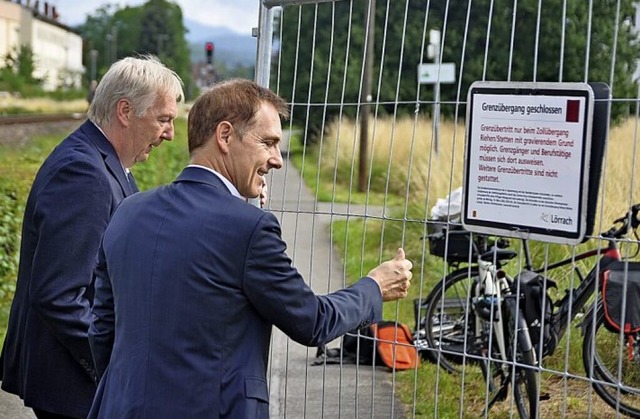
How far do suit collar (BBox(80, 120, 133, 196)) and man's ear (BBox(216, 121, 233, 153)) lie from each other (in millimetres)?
943

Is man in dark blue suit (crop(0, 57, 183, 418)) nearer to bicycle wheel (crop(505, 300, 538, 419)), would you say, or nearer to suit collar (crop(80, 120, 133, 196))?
suit collar (crop(80, 120, 133, 196))

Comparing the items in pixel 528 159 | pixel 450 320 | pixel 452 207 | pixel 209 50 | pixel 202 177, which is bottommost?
pixel 450 320

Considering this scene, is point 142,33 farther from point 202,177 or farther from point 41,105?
point 202,177

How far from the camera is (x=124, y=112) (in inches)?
153

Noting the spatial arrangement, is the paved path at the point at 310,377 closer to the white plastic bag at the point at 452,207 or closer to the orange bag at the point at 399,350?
the orange bag at the point at 399,350

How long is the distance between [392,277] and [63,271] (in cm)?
111

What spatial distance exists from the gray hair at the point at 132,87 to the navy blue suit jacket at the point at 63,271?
10 centimetres

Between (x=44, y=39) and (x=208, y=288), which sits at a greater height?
(x=44, y=39)

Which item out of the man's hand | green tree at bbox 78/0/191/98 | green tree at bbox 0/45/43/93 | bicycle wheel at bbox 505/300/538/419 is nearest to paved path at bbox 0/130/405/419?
bicycle wheel at bbox 505/300/538/419

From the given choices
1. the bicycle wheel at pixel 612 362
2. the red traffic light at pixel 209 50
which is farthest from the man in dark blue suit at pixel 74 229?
the red traffic light at pixel 209 50

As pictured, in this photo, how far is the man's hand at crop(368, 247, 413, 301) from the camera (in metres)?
3.19

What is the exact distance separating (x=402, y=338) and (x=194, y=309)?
467 cm

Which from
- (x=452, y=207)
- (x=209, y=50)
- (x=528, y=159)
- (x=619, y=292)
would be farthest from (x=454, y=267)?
(x=209, y=50)

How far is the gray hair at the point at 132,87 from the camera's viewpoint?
3834 mm
